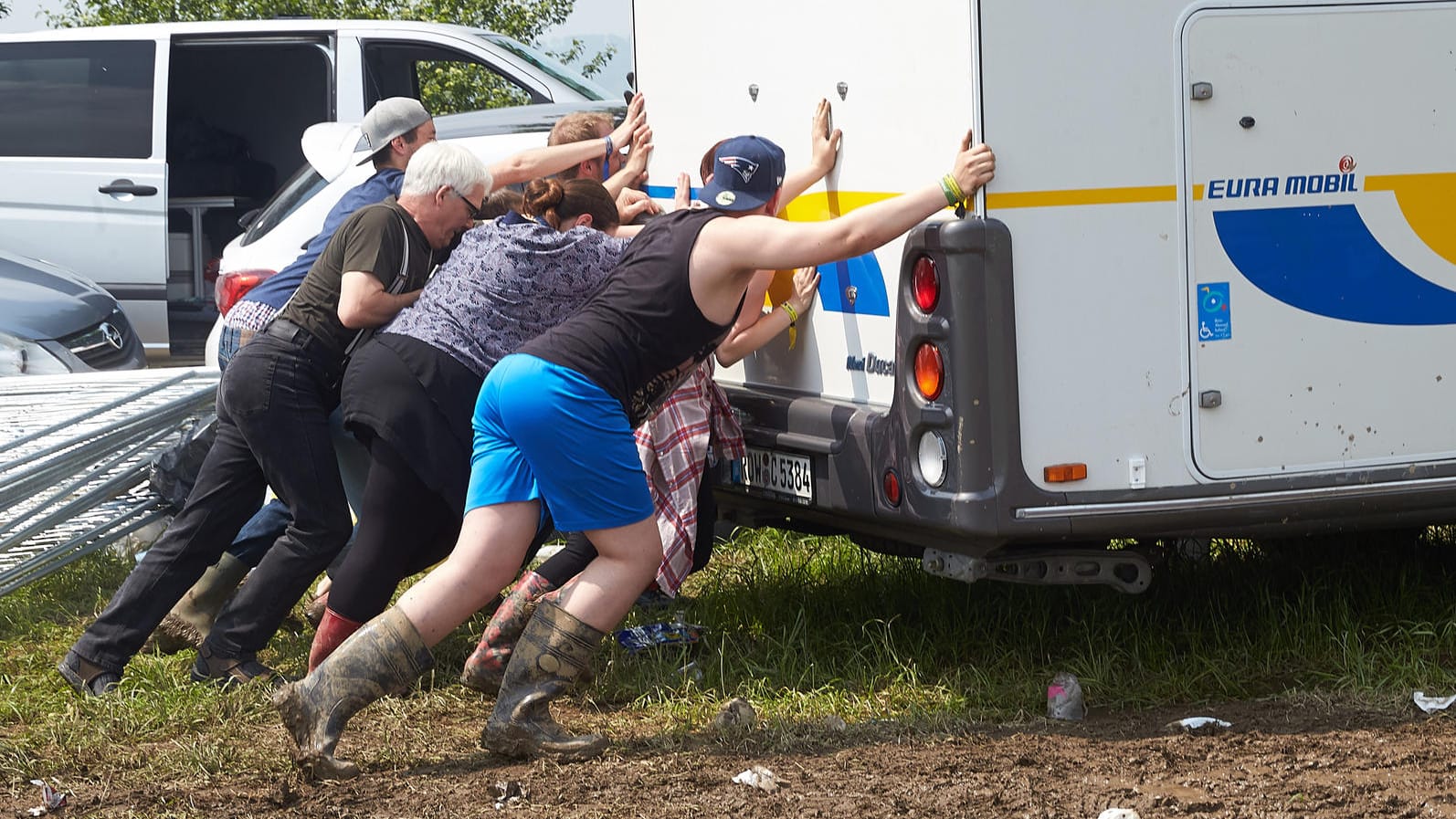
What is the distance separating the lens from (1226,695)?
16.1 ft

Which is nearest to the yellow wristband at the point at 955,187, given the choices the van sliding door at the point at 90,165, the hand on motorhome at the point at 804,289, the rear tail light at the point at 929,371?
the rear tail light at the point at 929,371

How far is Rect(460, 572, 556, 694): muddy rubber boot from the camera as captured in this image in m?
4.92

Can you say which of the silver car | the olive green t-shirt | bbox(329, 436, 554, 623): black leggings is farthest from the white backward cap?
the silver car

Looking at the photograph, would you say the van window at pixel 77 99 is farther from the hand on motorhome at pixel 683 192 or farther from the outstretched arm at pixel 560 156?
the hand on motorhome at pixel 683 192

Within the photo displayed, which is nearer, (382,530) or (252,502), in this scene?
(382,530)

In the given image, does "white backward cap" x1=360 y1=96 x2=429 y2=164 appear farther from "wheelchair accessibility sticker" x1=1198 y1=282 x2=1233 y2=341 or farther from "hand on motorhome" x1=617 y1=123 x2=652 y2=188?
"wheelchair accessibility sticker" x1=1198 y1=282 x2=1233 y2=341

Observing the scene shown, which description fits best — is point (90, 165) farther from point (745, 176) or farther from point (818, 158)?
point (745, 176)

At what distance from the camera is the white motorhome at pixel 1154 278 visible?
14.3 ft

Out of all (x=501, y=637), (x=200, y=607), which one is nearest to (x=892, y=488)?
(x=501, y=637)

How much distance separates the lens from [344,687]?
171 inches

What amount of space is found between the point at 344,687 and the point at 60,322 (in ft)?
15.4

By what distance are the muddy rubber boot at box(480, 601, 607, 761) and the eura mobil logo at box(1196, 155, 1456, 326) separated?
1972mm

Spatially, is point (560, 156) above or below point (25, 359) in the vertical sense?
above

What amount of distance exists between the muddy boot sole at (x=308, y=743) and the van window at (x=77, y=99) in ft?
22.4
